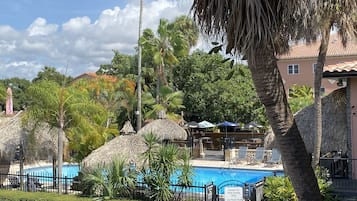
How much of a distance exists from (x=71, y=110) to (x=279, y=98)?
536 inches

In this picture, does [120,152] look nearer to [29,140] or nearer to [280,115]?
[29,140]

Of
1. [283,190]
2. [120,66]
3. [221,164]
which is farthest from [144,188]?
[120,66]

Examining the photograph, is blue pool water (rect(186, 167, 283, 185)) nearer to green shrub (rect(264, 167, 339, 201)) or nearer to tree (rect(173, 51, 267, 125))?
green shrub (rect(264, 167, 339, 201))

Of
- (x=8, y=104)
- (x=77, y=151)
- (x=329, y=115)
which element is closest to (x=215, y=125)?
(x=8, y=104)

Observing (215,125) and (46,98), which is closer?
(46,98)

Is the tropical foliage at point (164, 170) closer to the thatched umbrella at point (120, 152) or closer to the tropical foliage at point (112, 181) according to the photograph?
the tropical foliage at point (112, 181)

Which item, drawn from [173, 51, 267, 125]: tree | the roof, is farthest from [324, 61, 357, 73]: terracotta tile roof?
[173, 51, 267, 125]: tree

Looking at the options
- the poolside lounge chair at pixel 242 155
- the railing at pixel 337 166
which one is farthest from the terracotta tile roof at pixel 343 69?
the poolside lounge chair at pixel 242 155

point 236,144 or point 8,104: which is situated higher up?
point 8,104

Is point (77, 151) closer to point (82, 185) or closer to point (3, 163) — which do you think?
point (3, 163)

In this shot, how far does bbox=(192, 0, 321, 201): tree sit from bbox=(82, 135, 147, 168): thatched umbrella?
11364 mm

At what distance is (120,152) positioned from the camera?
57.7ft

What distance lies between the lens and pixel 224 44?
5.48 m

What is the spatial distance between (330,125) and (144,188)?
284 inches
